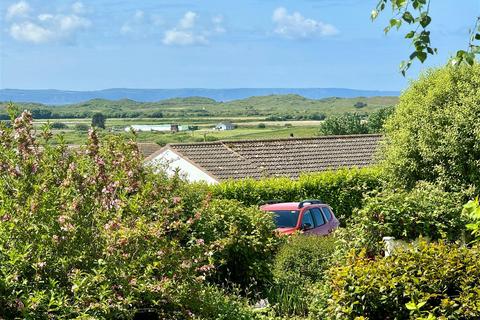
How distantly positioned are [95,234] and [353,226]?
514 cm

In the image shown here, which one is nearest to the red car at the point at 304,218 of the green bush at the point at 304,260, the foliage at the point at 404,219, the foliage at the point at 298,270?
the foliage at the point at 298,270

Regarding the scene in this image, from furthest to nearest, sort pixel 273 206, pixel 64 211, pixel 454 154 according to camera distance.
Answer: pixel 454 154 < pixel 273 206 < pixel 64 211

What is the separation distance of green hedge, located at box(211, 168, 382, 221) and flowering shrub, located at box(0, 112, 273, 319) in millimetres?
17548

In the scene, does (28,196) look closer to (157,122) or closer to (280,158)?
(280,158)

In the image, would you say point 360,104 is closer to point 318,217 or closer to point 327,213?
point 327,213

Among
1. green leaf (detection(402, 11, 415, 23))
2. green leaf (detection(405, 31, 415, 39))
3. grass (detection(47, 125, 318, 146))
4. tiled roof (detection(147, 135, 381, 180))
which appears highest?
green leaf (detection(402, 11, 415, 23))

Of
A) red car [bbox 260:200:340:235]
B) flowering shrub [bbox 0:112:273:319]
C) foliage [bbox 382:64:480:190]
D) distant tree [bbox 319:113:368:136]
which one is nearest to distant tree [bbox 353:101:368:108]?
distant tree [bbox 319:113:368:136]

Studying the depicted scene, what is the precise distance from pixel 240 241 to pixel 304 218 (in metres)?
7.18

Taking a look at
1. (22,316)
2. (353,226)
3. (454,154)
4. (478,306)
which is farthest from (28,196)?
(454,154)

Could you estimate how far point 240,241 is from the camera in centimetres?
1254

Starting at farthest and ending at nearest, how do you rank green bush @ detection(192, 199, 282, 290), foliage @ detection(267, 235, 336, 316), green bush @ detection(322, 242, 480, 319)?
1. green bush @ detection(192, 199, 282, 290)
2. foliage @ detection(267, 235, 336, 316)
3. green bush @ detection(322, 242, 480, 319)

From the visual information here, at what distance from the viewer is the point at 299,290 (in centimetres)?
1174

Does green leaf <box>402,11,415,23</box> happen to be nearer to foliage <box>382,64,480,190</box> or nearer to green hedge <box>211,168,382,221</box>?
foliage <box>382,64,480,190</box>

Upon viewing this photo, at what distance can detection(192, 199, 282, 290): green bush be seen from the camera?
1235cm
